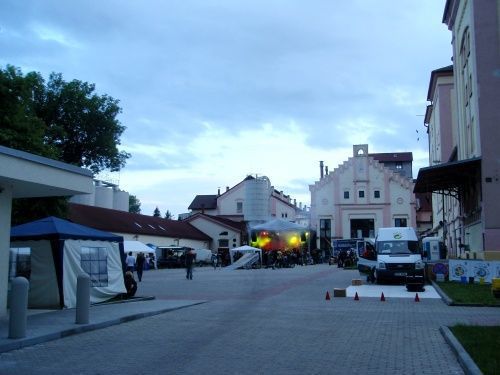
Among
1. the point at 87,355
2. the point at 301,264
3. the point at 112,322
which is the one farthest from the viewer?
the point at 301,264

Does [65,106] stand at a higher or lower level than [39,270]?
higher

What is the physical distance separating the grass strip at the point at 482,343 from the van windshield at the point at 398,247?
1640cm

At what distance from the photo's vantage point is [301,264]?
6206cm

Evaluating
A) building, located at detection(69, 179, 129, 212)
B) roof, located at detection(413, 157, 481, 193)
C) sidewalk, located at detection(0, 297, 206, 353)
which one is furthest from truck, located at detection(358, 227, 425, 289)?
building, located at detection(69, 179, 129, 212)

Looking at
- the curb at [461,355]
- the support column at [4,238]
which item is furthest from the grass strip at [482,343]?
the support column at [4,238]

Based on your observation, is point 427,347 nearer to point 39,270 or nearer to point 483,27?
point 39,270

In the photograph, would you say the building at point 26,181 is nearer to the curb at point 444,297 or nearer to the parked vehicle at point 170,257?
the curb at point 444,297

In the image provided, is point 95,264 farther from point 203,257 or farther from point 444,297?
point 203,257

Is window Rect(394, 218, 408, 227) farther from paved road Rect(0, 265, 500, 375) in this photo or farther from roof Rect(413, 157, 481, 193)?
paved road Rect(0, 265, 500, 375)

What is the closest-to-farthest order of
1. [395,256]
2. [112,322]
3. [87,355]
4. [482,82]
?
[87,355] < [112,322] < [395,256] < [482,82]

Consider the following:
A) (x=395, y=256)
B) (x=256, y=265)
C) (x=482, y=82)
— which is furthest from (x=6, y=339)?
(x=256, y=265)

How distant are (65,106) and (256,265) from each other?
886 inches

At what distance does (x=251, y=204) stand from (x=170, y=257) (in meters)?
39.0

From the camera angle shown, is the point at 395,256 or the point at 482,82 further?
the point at 482,82
